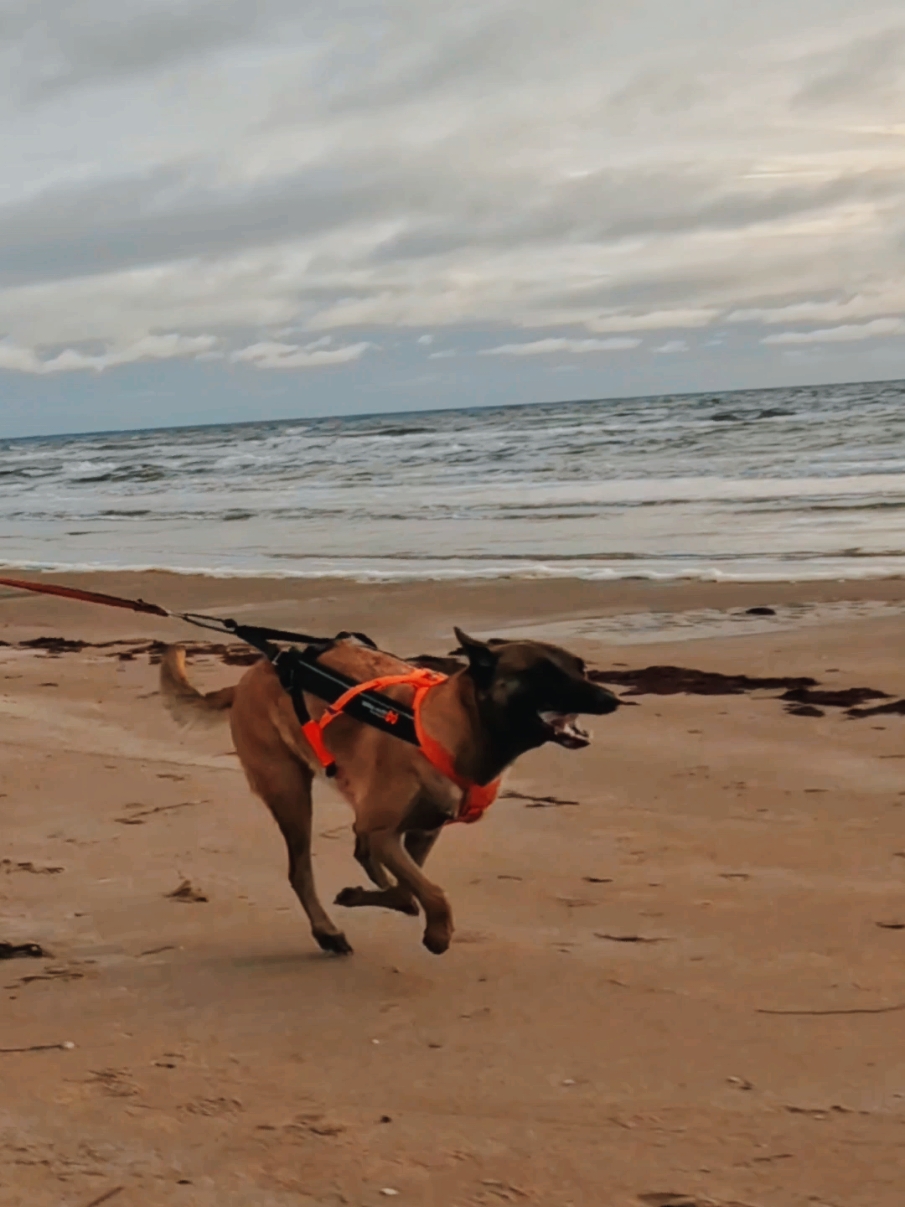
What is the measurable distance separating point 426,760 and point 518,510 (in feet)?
61.5

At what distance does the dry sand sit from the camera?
9.62 ft

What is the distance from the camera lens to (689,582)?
1338cm

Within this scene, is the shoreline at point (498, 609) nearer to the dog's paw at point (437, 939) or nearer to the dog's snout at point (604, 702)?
the dog's snout at point (604, 702)

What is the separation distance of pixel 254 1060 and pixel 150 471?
42717mm

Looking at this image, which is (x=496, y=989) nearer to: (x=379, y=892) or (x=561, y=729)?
(x=379, y=892)

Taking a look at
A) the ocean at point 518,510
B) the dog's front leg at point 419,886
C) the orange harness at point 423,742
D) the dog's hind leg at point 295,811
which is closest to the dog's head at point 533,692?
the orange harness at point 423,742

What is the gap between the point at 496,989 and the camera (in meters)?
3.95

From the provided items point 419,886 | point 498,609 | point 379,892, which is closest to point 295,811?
point 379,892

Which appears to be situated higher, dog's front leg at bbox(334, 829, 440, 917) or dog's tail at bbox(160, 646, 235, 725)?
dog's tail at bbox(160, 646, 235, 725)

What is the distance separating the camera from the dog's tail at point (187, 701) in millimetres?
5066

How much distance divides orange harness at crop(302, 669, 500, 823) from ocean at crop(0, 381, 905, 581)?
30.8 feet

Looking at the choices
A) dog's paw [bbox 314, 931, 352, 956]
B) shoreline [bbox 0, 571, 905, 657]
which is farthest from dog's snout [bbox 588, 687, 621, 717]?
shoreline [bbox 0, 571, 905, 657]

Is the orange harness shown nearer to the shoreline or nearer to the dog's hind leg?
the dog's hind leg

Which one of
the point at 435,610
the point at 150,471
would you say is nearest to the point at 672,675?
the point at 435,610
